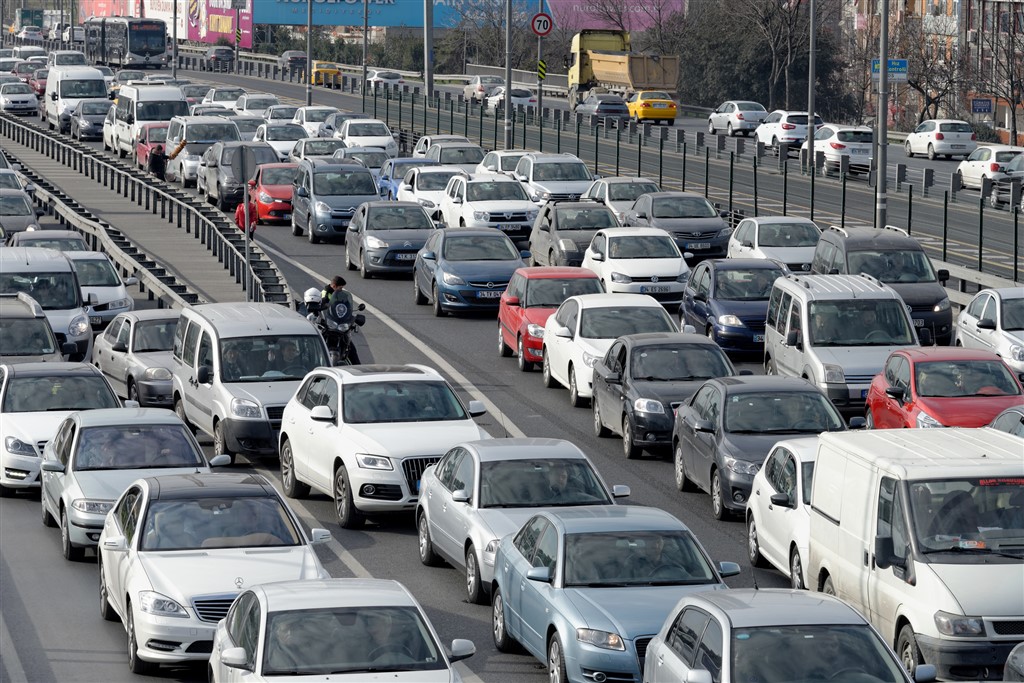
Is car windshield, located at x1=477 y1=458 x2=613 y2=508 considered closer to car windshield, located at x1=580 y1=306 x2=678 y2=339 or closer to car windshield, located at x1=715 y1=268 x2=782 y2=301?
car windshield, located at x1=580 y1=306 x2=678 y2=339

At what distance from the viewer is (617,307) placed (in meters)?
25.5

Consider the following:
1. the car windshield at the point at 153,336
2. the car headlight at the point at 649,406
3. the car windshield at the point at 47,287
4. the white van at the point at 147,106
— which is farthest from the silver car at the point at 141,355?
the white van at the point at 147,106

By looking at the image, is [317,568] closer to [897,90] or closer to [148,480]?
[148,480]

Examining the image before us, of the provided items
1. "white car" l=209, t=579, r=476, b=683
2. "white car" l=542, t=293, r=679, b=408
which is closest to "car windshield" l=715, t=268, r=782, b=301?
"white car" l=542, t=293, r=679, b=408

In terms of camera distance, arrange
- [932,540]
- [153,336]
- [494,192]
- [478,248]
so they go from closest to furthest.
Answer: [932,540] < [153,336] < [478,248] < [494,192]

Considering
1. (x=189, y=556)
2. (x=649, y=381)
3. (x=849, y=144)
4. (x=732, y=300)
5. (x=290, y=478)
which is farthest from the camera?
(x=849, y=144)

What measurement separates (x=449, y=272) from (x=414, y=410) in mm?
12523

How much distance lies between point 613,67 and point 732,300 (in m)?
58.5

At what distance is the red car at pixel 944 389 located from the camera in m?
20.5

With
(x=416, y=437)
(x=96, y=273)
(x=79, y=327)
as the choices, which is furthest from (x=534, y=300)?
(x=416, y=437)

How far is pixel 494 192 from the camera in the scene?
39.4m

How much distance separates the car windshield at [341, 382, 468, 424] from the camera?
63.2ft

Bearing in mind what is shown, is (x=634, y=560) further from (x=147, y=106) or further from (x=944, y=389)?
(x=147, y=106)

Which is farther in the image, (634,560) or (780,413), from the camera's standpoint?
(780,413)
